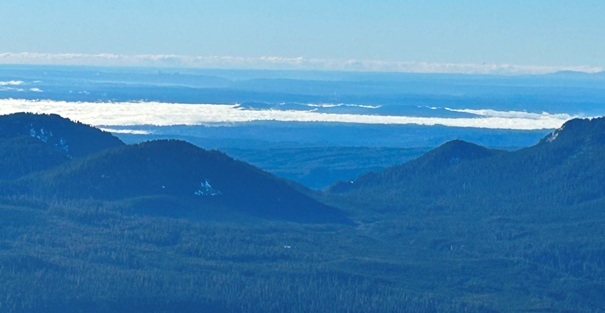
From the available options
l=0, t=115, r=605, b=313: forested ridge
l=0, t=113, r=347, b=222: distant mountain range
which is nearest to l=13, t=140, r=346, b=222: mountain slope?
l=0, t=113, r=347, b=222: distant mountain range

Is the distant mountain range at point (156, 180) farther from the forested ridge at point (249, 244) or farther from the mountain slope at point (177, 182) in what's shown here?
the forested ridge at point (249, 244)

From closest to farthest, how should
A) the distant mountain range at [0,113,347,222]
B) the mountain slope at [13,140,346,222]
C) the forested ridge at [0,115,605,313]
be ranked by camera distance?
the forested ridge at [0,115,605,313] < the distant mountain range at [0,113,347,222] < the mountain slope at [13,140,346,222]

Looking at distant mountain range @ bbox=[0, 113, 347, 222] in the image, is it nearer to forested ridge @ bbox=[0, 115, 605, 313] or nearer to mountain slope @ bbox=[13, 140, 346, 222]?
mountain slope @ bbox=[13, 140, 346, 222]

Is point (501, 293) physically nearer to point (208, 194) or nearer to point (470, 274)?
point (470, 274)

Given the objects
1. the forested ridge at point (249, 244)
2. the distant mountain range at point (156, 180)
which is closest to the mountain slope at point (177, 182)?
the distant mountain range at point (156, 180)

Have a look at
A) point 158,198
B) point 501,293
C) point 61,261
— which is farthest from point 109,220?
point 501,293

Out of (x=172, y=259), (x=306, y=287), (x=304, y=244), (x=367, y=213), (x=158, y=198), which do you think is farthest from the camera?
(x=367, y=213)

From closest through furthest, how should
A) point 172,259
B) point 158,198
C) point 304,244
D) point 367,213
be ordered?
point 172,259, point 304,244, point 158,198, point 367,213

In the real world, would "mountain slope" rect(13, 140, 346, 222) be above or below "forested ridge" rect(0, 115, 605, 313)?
above
